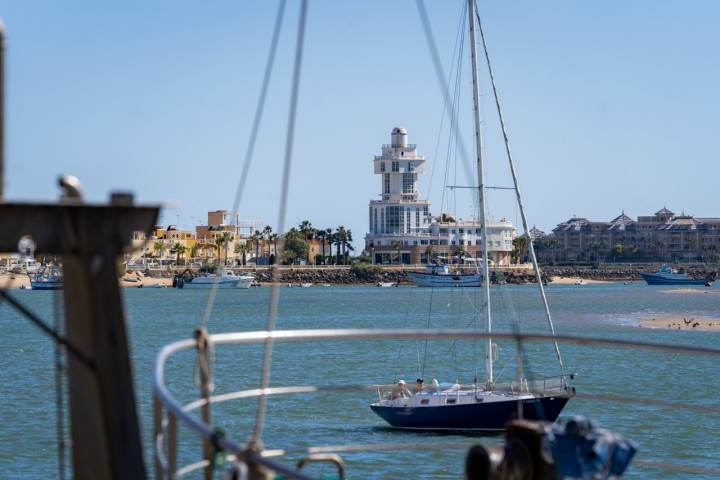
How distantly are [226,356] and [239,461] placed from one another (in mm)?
59230

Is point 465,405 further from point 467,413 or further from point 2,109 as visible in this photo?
point 2,109

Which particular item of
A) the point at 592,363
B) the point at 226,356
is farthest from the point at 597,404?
the point at 226,356

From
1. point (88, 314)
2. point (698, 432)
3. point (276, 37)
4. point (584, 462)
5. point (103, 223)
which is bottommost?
point (698, 432)

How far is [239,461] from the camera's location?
6020mm

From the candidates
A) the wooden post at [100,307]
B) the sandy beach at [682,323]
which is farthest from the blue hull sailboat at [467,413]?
the sandy beach at [682,323]

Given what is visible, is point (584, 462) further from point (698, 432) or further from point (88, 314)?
point (698, 432)

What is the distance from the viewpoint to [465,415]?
1300 inches

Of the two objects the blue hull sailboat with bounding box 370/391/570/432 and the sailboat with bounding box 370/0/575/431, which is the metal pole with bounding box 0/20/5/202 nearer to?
the sailboat with bounding box 370/0/575/431

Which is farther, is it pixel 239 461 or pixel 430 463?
pixel 430 463

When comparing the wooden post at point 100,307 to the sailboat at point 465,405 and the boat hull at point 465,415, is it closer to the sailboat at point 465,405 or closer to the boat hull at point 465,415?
the sailboat at point 465,405

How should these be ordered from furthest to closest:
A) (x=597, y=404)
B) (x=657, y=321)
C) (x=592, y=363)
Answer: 1. (x=657, y=321)
2. (x=592, y=363)
3. (x=597, y=404)

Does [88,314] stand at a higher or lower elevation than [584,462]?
higher

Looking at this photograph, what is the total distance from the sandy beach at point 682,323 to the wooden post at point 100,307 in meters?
85.4

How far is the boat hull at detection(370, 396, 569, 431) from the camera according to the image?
108 ft
